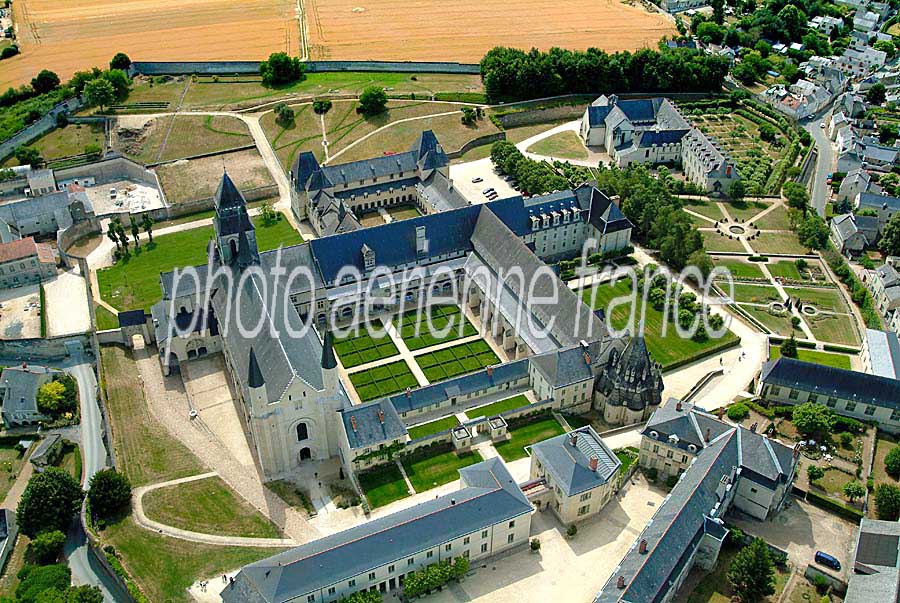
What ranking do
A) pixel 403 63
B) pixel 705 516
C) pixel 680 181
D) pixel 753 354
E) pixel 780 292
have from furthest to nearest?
pixel 403 63, pixel 680 181, pixel 780 292, pixel 753 354, pixel 705 516

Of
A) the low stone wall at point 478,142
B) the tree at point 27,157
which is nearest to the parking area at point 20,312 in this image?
the tree at point 27,157

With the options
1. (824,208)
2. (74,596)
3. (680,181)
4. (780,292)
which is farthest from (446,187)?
(74,596)

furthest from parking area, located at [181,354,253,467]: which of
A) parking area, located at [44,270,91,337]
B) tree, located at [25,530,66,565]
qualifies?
parking area, located at [44,270,91,337]

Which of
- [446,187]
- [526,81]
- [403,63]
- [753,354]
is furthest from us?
[403,63]

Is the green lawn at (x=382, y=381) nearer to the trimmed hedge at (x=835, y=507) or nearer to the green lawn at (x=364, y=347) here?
the green lawn at (x=364, y=347)

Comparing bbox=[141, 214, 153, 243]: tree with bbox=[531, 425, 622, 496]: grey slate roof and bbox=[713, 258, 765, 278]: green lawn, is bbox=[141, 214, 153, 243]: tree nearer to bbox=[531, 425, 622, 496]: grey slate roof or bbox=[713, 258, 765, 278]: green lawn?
bbox=[531, 425, 622, 496]: grey slate roof

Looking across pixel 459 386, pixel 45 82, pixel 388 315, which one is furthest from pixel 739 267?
pixel 45 82

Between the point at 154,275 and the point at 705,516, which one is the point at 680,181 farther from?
the point at 154,275
